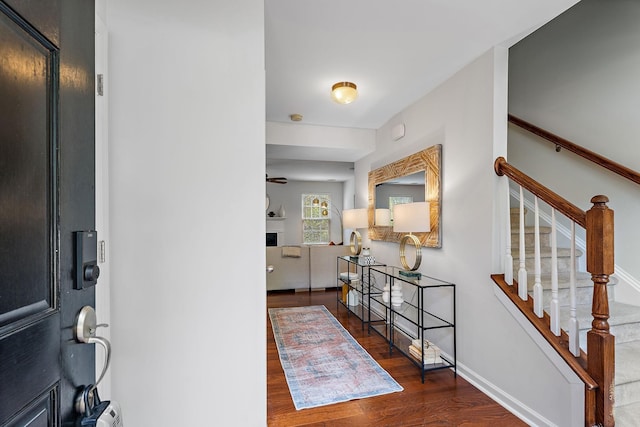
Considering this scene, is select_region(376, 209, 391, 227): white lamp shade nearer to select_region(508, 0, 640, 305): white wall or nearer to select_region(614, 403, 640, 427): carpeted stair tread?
select_region(508, 0, 640, 305): white wall

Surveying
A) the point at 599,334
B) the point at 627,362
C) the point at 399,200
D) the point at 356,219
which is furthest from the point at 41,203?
the point at 356,219

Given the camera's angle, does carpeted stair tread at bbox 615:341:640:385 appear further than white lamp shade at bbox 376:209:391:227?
No

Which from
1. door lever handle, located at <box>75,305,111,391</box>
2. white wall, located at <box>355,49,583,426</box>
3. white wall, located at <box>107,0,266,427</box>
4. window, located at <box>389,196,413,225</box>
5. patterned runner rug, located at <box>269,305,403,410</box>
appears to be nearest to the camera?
door lever handle, located at <box>75,305,111,391</box>

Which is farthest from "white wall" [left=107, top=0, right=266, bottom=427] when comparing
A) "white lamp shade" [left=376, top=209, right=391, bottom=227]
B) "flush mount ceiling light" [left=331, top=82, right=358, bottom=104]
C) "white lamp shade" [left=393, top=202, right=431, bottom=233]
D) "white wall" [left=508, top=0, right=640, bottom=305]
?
"white wall" [left=508, top=0, right=640, bottom=305]

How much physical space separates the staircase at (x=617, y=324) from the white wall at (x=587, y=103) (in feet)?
1.12

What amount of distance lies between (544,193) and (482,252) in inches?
25.2

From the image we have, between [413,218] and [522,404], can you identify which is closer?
[522,404]

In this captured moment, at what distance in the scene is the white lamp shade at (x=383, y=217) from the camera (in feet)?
12.7

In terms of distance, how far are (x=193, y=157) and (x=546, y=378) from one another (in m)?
2.38

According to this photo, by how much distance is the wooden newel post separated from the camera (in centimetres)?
152

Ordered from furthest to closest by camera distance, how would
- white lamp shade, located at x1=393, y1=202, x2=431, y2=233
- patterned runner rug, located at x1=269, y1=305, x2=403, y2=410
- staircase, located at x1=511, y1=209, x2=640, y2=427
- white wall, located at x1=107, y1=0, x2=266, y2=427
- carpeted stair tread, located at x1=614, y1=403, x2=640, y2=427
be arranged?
1. white lamp shade, located at x1=393, y1=202, x2=431, y2=233
2. patterned runner rug, located at x1=269, y1=305, x2=403, y2=410
3. staircase, located at x1=511, y1=209, x2=640, y2=427
4. carpeted stair tread, located at x1=614, y1=403, x2=640, y2=427
5. white wall, located at x1=107, y1=0, x2=266, y2=427

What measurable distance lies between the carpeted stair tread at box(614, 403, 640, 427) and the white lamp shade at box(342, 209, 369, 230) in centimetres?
295

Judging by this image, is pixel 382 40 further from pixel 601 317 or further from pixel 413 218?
pixel 601 317

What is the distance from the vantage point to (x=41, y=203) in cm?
61
